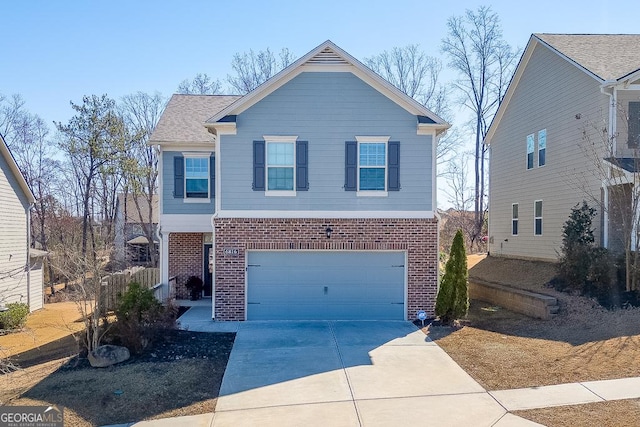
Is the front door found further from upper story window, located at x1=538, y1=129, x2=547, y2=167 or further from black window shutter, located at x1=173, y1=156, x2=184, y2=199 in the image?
upper story window, located at x1=538, y1=129, x2=547, y2=167

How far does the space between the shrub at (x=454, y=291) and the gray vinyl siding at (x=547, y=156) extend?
4956 mm

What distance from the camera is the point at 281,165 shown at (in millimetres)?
12234

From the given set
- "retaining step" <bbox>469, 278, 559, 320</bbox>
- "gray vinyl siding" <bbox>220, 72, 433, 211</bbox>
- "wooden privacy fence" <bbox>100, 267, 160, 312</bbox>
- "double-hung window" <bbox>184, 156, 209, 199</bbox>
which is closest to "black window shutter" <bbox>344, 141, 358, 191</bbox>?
"gray vinyl siding" <bbox>220, 72, 433, 211</bbox>

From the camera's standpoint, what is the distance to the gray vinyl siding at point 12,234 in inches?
615

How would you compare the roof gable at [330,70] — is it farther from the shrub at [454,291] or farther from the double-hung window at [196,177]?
the shrub at [454,291]

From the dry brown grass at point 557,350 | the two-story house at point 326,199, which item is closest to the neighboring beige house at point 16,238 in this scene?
the two-story house at point 326,199

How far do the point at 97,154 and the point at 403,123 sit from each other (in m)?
17.1

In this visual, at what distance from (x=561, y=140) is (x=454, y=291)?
867 cm

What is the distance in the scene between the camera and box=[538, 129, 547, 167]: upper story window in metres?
17.4

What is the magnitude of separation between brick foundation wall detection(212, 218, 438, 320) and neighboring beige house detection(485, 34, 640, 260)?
5.34 m

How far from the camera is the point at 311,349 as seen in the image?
938cm

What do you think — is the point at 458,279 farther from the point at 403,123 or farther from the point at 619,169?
the point at 619,169

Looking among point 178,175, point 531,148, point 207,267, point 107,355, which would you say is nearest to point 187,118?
point 178,175

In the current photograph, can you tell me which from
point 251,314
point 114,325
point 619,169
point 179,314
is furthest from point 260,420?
point 619,169
